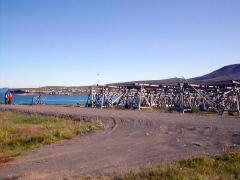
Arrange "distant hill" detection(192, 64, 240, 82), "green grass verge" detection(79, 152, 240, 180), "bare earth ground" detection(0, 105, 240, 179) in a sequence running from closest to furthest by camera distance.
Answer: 1. "green grass verge" detection(79, 152, 240, 180)
2. "bare earth ground" detection(0, 105, 240, 179)
3. "distant hill" detection(192, 64, 240, 82)

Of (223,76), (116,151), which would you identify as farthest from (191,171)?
(223,76)

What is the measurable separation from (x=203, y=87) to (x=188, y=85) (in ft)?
9.06

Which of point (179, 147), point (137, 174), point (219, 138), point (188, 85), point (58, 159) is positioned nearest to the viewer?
point (137, 174)

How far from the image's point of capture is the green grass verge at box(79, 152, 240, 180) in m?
7.15

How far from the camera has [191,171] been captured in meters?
7.55

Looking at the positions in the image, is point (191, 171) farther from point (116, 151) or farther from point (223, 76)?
point (223, 76)

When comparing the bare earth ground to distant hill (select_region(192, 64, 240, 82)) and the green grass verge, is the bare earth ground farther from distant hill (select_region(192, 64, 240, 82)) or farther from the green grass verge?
distant hill (select_region(192, 64, 240, 82))

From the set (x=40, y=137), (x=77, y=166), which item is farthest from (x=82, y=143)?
(x=77, y=166)

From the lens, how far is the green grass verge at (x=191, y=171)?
7148 millimetres

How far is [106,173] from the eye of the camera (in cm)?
779

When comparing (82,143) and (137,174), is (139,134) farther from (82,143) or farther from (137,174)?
(137,174)

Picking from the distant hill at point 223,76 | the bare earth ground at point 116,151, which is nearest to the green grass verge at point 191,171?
the bare earth ground at point 116,151

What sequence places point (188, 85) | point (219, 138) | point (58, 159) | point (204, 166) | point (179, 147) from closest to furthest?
1. point (204, 166)
2. point (58, 159)
3. point (179, 147)
4. point (219, 138)
5. point (188, 85)

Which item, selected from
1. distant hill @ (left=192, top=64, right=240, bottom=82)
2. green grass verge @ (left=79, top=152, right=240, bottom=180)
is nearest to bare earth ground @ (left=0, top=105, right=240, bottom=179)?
green grass verge @ (left=79, top=152, right=240, bottom=180)
